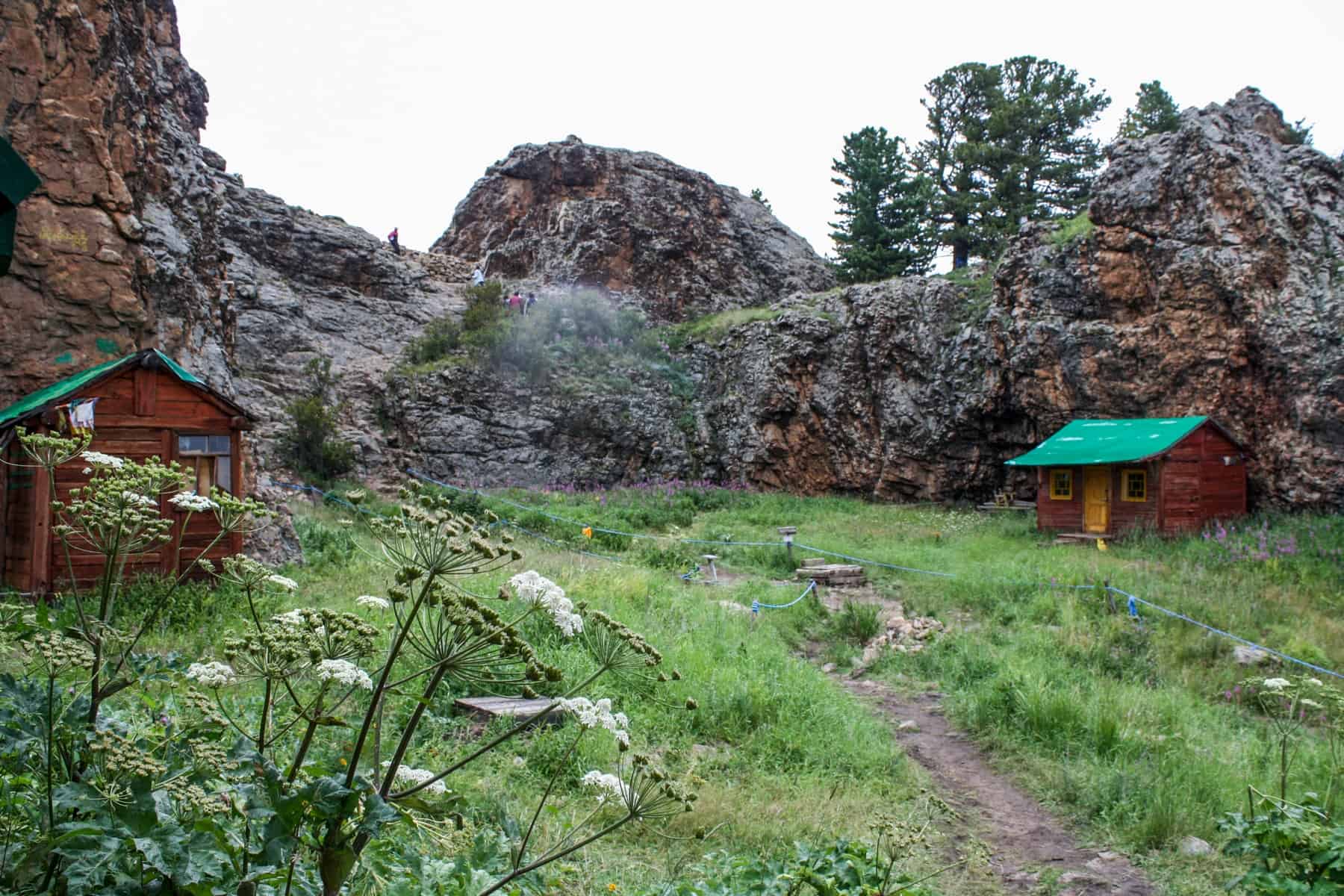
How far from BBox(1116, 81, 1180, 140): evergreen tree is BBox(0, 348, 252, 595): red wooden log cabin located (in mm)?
37212

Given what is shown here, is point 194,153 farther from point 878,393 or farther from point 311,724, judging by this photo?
point 878,393

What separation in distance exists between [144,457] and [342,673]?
34.1 ft

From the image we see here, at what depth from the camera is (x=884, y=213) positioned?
37156mm

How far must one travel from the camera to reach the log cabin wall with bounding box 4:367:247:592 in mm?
9727

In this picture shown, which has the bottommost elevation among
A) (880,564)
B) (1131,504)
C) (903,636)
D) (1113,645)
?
(903,636)

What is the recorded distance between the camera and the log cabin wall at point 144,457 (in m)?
9.73

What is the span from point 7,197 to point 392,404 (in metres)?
27.2

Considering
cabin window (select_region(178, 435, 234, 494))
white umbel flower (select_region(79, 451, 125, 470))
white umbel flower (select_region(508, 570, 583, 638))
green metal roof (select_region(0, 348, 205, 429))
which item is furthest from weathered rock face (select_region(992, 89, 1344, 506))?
white umbel flower (select_region(79, 451, 125, 470))

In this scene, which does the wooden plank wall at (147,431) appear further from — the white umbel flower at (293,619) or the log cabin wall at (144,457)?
the white umbel flower at (293,619)

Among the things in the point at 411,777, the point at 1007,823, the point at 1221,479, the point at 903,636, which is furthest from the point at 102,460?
the point at 1221,479

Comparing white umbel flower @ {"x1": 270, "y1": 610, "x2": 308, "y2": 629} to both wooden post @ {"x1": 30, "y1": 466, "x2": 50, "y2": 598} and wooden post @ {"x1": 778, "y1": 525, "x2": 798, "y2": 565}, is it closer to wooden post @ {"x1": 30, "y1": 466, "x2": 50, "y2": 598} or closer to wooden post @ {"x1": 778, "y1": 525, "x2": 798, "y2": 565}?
wooden post @ {"x1": 30, "y1": 466, "x2": 50, "y2": 598}

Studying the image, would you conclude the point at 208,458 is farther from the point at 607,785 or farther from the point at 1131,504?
the point at 1131,504

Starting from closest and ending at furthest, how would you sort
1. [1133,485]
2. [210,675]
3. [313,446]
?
[210,675], [1133,485], [313,446]

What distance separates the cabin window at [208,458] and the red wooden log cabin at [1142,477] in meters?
18.1
